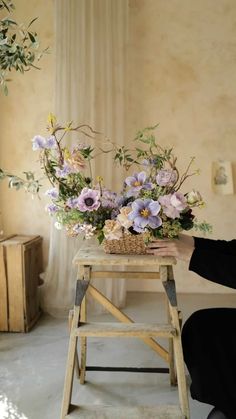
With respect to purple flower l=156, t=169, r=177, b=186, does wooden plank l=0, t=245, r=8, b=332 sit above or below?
below

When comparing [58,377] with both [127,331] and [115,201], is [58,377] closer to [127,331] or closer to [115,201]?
[127,331]

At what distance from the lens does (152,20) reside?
2.76 meters

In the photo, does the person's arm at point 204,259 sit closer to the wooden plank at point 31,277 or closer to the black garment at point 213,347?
the black garment at point 213,347

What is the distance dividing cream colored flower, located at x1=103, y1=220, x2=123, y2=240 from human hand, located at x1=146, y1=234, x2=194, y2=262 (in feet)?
0.45

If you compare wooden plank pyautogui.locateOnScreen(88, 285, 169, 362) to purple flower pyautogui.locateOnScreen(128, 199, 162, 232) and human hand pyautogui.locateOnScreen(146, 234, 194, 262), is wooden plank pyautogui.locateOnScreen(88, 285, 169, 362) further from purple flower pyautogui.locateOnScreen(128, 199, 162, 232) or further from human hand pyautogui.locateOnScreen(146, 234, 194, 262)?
purple flower pyautogui.locateOnScreen(128, 199, 162, 232)

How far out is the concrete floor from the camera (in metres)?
1.54

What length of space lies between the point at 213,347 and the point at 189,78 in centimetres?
213

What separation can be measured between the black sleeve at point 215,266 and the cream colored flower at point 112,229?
0.90ft

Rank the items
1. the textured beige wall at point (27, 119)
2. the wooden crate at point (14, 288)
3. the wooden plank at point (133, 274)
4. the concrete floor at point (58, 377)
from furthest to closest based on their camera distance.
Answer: the textured beige wall at point (27, 119) < the wooden crate at point (14, 288) < the wooden plank at point (133, 274) < the concrete floor at point (58, 377)

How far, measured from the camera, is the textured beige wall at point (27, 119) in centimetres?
267

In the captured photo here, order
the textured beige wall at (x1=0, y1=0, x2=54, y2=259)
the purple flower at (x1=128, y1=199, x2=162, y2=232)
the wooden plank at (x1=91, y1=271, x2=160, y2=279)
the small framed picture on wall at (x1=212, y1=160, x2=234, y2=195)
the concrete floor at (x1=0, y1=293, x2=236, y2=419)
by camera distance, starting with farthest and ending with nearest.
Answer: the small framed picture on wall at (x1=212, y1=160, x2=234, y2=195) → the textured beige wall at (x1=0, y1=0, x2=54, y2=259) → the wooden plank at (x1=91, y1=271, x2=160, y2=279) → the concrete floor at (x1=0, y1=293, x2=236, y2=419) → the purple flower at (x1=128, y1=199, x2=162, y2=232)

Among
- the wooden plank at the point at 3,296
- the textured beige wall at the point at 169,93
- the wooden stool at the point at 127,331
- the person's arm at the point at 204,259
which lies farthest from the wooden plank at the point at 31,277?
the person's arm at the point at 204,259

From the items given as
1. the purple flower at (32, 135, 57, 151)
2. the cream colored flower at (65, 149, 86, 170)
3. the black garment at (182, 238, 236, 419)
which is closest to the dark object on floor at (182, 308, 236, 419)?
the black garment at (182, 238, 236, 419)

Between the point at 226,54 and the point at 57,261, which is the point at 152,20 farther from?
the point at 57,261
